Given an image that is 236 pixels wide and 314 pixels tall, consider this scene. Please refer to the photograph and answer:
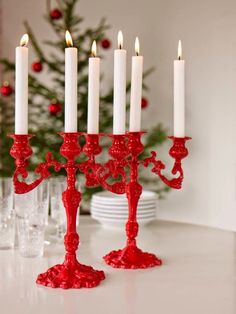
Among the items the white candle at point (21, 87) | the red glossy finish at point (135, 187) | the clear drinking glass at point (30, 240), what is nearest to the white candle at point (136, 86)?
the red glossy finish at point (135, 187)

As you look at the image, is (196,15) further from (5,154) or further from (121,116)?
(121,116)

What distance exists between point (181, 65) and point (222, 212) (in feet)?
5.15

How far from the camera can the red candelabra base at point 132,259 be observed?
1586 millimetres

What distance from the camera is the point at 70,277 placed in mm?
1407

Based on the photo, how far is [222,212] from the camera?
297cm

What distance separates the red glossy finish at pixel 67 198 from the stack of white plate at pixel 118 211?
2.04ft

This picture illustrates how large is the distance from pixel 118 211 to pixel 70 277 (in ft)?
2.29

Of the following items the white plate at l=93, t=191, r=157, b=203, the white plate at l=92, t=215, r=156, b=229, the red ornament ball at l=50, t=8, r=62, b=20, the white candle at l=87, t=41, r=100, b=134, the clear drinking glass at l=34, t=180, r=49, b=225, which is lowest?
the white plate at l=92, t=215, r=156, b=229

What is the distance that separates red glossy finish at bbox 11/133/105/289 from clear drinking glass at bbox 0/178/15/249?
0.40 metres

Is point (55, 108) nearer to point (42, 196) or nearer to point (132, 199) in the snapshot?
point (42, 196)

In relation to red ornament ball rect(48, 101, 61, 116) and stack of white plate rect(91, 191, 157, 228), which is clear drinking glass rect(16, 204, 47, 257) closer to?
stack of white plate rect(91, 191, 157, 228)

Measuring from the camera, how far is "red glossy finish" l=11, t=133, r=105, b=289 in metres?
1.35

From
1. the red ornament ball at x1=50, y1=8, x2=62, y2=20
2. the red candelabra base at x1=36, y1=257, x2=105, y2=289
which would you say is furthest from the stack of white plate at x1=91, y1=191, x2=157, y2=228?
the red ornament ball at x1=50, y1=8, x2=62, y2=20

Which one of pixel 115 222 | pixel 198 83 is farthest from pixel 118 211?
pixel 198 83
